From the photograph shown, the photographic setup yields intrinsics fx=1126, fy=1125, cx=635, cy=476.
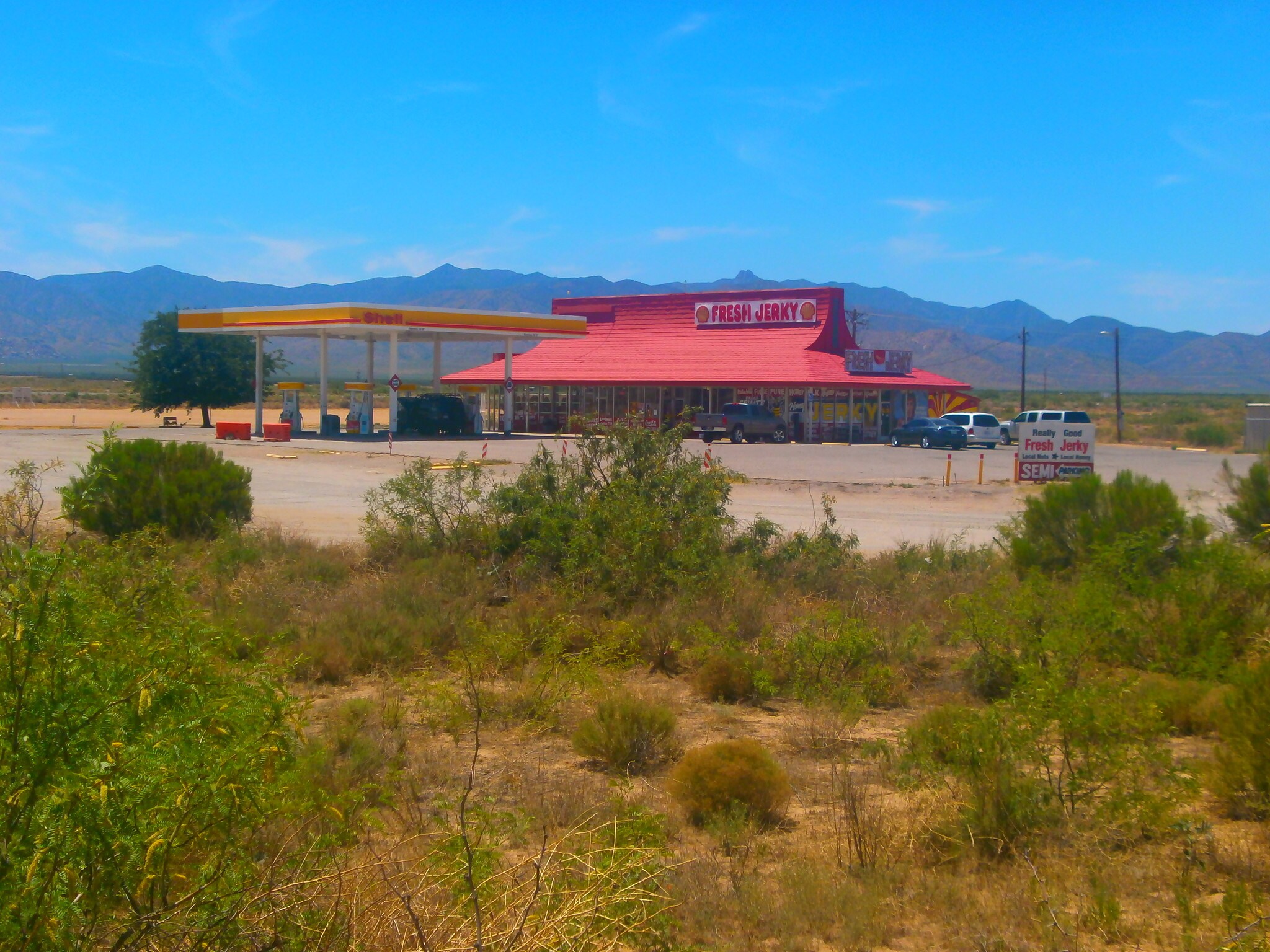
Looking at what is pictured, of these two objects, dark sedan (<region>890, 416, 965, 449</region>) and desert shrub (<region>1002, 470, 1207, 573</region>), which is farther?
dark sedan (<region>890, 416, 965, 449</region>)

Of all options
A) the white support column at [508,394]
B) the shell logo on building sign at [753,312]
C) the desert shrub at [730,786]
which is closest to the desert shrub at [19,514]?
the desert shrub at [730,786]

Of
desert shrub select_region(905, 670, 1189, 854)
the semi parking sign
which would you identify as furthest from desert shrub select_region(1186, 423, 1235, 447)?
desert shrub select_region(905, 670, 1189, 854)

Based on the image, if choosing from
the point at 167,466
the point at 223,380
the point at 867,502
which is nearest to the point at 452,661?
the point at 167,466

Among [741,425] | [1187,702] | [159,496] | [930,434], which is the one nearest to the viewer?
[1187,702]

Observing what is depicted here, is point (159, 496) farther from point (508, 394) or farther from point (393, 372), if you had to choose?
point (508, 394)

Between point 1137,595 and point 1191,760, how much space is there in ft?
9.04

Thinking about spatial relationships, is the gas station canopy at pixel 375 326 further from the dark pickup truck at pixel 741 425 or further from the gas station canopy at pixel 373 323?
the dark pickup truck at pixel 741 425

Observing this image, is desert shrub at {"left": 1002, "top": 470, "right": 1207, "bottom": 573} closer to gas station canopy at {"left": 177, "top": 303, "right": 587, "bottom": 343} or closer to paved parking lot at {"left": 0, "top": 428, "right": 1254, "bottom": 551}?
paved parking lot at {"left": 0, "top": 428, "right": 1254, "bottom": 551}

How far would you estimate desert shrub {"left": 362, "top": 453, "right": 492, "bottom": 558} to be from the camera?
13.1 meters

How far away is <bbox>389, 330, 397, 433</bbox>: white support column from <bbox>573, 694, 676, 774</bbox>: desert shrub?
38.5 metres

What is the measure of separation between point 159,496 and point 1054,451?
74.6 ft

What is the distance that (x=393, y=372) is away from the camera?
46.7 m

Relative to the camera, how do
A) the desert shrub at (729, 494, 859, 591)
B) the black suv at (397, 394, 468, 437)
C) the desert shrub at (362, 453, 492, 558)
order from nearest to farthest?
the desert shrub at (729, 494, 859, 591) → the desert shrub at (362, 453, 492, 558) → the black suv at (397, 394, 468, 437)

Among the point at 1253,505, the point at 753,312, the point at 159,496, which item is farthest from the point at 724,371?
the point at 1253,505
